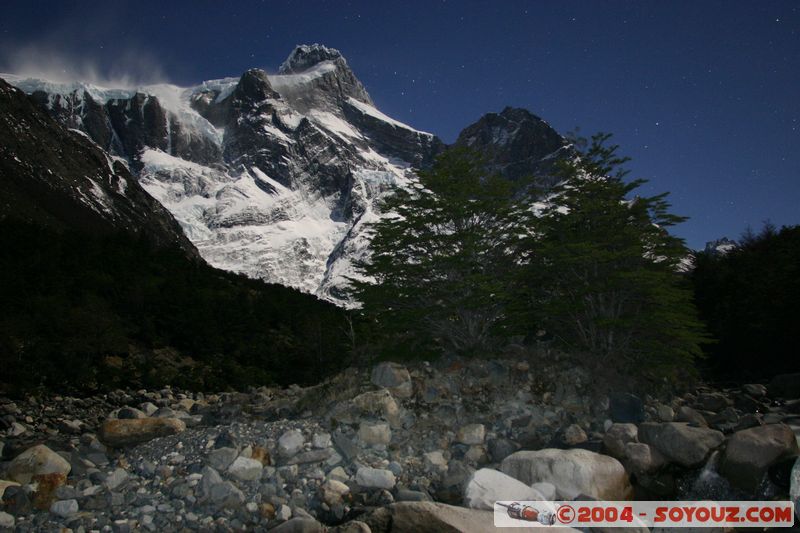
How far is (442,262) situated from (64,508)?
8.38 metres

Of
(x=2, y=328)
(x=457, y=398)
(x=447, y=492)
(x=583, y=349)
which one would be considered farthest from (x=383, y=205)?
(x=2, y=328)

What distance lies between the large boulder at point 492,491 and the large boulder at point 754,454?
130 inches

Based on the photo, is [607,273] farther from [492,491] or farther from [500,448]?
[492,491]

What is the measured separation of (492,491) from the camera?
21.0 feet

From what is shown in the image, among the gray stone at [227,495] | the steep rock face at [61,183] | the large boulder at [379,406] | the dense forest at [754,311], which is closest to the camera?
the gray stone at [227,495]

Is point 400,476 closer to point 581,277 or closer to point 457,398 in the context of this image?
point 457,398

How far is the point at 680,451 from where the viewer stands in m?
7.62

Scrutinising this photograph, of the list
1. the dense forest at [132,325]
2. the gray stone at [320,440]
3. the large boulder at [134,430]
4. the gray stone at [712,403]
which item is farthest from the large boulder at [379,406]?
the dense forest at [132,325]

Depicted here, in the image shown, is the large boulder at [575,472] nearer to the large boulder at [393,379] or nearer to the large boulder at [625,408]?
the large boulder at [625,408]

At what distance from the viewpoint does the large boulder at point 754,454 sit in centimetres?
692

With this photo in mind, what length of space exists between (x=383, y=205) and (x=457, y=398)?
19.1 feet

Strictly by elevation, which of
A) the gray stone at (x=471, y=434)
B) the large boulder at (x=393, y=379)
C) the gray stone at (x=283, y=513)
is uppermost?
the large boulder at (x=393, y=379)

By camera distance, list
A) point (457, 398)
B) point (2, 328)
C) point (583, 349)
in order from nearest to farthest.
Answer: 1. point (457, 398)
2. point (583, 349)
3. point (2, 328)

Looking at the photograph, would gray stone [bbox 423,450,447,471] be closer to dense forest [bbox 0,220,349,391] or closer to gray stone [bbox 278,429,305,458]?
gray stone [bbox 278,429,305,458]
